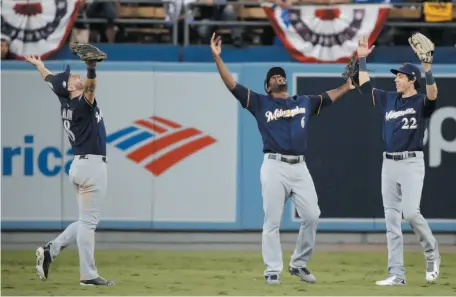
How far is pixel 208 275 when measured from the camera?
12977 mm

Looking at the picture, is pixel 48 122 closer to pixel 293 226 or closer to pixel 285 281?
pixel 293 226

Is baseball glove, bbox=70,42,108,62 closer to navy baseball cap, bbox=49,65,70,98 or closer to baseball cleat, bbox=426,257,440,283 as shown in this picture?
navy baseball cap, bbox=49,65,70,98

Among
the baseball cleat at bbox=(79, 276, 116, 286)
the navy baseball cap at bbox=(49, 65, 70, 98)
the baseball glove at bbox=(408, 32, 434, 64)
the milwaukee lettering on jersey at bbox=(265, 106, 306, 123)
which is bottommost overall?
the baseball cleat at bbox=(79, 276, 116, 286)

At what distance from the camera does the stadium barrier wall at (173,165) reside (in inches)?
633

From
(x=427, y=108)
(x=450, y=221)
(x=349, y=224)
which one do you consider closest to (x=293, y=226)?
(x=349, y=224)

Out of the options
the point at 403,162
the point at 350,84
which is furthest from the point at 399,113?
the point at 350,84

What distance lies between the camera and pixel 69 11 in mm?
16391

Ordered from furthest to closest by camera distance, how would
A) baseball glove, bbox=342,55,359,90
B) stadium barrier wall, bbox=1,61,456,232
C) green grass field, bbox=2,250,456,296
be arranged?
stadium barrier wall, bbox=1,61,456,232, baseball glove, bbox=342,55,359,90, green grass field, bbox=2,250,456,296

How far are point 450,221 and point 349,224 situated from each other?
53.1 inches

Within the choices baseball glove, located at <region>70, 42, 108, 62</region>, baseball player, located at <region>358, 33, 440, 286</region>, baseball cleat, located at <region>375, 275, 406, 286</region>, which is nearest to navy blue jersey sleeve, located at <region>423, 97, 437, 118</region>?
baseball player, located at <region>358, 33, 440, 286</region>

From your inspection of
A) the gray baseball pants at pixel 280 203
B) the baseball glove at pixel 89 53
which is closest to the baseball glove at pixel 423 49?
the gray baseball pants at pixel 280 203

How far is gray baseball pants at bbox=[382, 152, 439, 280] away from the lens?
11.7 meters

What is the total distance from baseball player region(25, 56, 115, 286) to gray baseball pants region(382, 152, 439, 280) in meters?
2.77

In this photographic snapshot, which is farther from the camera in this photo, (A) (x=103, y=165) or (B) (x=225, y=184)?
(B) (x=225, y=184)
